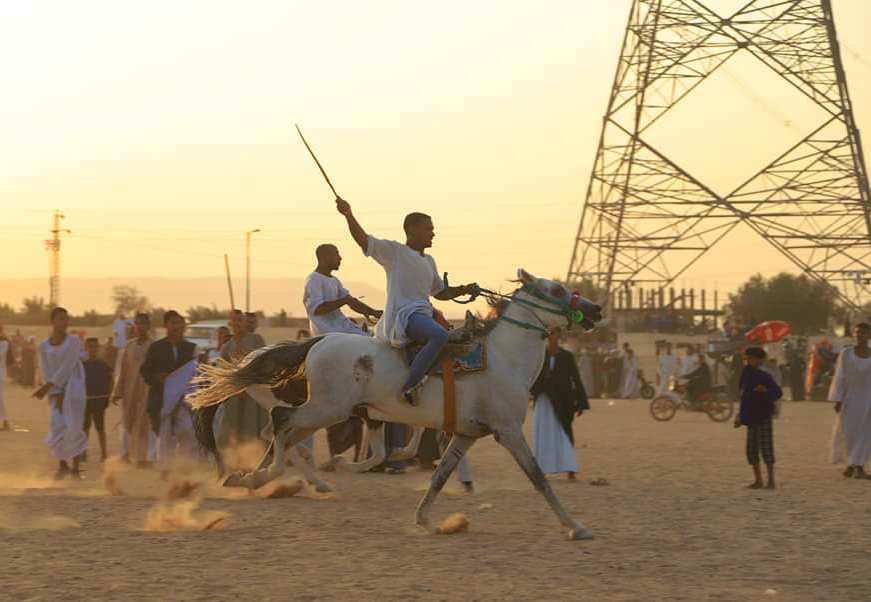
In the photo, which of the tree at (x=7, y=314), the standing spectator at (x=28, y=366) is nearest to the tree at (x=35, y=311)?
the tree at (x=7, y=314)

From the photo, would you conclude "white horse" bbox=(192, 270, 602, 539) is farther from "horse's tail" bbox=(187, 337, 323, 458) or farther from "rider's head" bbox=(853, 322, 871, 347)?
"rider's head" bbox=(853, 322, 871, 347)

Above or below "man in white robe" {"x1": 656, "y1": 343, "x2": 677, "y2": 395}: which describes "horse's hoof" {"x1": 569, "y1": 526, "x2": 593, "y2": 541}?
below

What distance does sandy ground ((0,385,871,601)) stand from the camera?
830 cm

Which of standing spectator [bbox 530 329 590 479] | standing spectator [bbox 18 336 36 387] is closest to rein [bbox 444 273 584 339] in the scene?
standing spectator [bbox 530 329 590 479]

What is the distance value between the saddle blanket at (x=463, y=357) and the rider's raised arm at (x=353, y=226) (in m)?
0.82

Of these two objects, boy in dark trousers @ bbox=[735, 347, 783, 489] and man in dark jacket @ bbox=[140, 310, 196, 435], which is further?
boy in dark trousers @ bbox=[735, 347, 783, 489]

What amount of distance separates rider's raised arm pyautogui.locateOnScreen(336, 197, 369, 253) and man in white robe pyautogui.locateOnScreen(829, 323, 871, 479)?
26.6 ft

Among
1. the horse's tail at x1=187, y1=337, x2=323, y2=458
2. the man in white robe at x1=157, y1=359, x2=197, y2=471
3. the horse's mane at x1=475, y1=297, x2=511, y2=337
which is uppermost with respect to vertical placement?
the horse's mane at x1=475, y1=297, x2=511, y2=337

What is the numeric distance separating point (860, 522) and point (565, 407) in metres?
5.08

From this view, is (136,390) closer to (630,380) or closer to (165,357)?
(165,357)

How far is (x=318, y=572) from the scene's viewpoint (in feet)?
28.8

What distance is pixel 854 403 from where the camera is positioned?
1741 centimetres

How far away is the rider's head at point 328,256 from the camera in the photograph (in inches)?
537

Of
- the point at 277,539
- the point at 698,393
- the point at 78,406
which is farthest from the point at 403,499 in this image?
the point at 698,393
